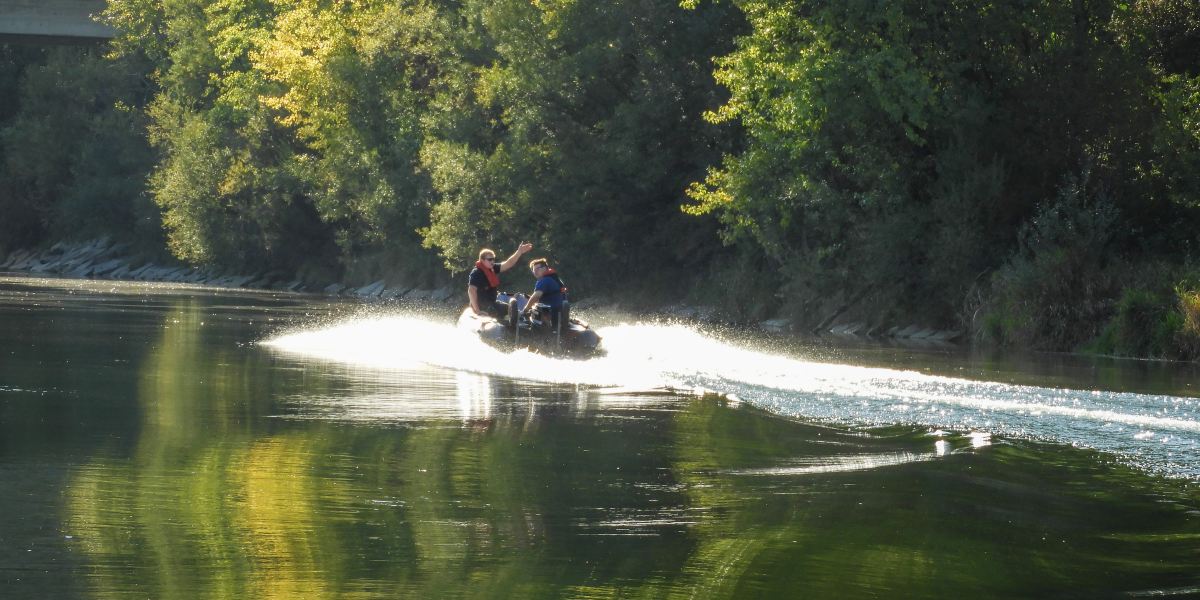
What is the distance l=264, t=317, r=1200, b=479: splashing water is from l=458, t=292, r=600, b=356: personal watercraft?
9.6 inches

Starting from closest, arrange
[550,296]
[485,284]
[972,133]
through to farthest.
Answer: [550,296] < [485,284] < [972,133]

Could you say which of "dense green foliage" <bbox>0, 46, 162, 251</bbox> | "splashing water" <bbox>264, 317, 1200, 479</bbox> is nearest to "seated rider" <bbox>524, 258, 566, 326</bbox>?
"splashing water" <bbox>264, 317, 1200, 479</bbox>

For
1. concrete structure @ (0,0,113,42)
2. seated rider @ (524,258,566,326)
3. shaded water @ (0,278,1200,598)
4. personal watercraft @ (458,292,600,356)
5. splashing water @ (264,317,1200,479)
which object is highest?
concrete structure @ (0,0,113,42)

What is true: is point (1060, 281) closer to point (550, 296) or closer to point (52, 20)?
point (550, 296)

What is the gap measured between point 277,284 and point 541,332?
172 ft

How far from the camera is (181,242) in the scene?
269 feet

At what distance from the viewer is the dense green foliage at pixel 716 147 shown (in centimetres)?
3850

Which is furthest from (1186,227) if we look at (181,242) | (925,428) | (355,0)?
(181,242)

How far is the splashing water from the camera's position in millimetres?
16734

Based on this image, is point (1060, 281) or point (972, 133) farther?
point (972, 133)

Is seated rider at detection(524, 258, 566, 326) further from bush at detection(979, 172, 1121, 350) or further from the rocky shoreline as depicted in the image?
bush at detection(979, 172, 1121, 350)

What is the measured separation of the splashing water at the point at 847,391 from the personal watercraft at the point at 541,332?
0.80 ft

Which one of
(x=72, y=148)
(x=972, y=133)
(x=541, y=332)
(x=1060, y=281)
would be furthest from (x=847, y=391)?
(x=72, y=148)

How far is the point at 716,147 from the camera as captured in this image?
52562 millimetres
